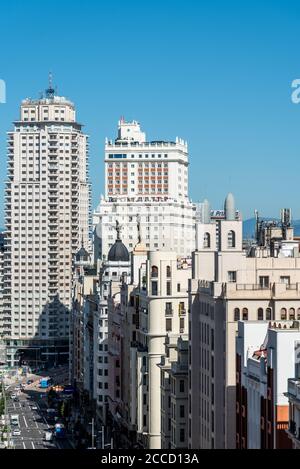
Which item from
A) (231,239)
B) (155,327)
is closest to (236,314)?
(231,239)

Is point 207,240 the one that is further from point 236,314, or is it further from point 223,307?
point 236,314

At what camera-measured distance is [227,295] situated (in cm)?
5894

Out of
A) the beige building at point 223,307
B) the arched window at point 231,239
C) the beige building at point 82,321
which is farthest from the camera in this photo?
the beige building at point 82,321

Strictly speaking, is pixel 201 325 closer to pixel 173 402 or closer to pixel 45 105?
pixel 173 402

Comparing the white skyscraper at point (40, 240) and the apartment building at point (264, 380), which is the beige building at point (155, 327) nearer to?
the apartment building at point (264, 380)

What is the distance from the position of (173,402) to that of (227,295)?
12.6m

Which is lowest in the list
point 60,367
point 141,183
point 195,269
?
point 60,367

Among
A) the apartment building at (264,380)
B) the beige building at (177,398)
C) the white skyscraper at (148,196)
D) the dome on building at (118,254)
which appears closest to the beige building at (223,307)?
the beige building at (177,398)

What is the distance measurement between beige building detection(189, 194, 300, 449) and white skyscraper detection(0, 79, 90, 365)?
377 feet

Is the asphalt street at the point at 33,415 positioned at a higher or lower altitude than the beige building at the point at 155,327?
lower

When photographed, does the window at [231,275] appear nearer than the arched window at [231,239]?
Yes

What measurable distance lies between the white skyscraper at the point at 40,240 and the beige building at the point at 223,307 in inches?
4526

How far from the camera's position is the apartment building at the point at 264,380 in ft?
150

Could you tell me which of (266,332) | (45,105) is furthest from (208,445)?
(45,105)
